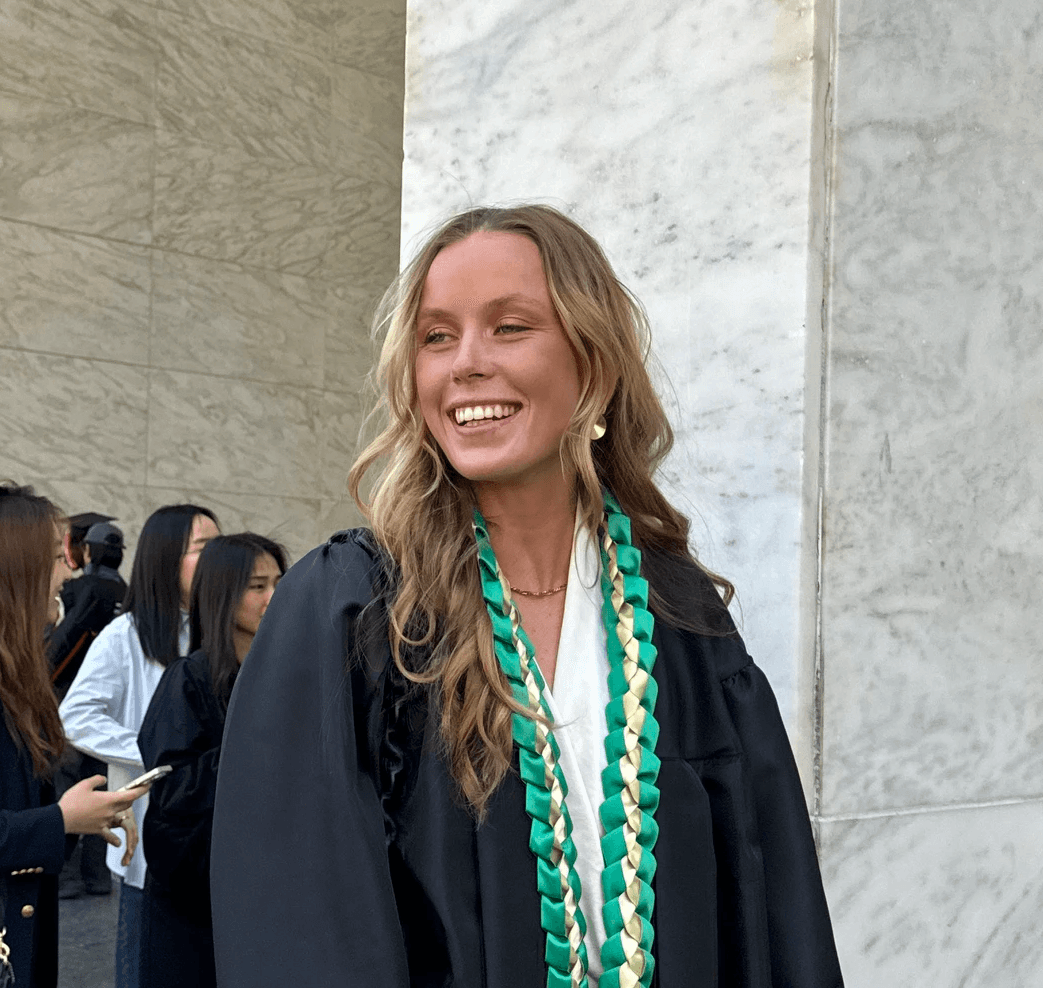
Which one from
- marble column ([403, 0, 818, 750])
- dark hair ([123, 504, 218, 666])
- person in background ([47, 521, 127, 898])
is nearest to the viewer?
marble column ([403, 0, 818, 750])

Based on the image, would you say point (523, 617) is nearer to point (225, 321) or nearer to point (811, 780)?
point (811, 780)

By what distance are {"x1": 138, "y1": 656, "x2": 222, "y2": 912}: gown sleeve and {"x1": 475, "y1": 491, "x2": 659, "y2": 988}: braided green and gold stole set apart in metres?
1.95

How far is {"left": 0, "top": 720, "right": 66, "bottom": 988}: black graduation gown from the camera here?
10.7 feet

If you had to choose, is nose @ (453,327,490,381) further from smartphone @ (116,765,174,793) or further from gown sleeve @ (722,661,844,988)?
smartphone @ (116,765,174,793)

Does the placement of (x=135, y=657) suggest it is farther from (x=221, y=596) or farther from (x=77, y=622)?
(x=77, y=622)

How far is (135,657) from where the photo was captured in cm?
465

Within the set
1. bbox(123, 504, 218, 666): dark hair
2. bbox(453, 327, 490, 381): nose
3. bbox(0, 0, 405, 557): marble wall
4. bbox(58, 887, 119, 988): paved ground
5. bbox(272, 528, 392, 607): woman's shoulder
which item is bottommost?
bbox(58, 887, 119, 988): paved ground

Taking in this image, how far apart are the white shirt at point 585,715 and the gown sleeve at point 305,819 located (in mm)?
273

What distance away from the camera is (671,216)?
2762 mm

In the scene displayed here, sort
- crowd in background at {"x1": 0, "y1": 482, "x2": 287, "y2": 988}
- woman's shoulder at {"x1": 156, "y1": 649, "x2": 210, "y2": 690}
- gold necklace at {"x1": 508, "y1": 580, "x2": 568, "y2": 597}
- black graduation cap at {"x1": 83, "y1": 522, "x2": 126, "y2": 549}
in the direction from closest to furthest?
gold necklace at {"x1": 508, "y1": 580, "x2": 568, "y2": 597}, crowd in background at {"x1": 0, "y1": 482, "x2": 287, "y2": 988}, woman's shoulder at {"x1": 156, "y1": 649, "x2": 210, "y2": 690}, black graduation cap at {"x1": 83, "y1": 522, "x2": 126, "y2": 549}

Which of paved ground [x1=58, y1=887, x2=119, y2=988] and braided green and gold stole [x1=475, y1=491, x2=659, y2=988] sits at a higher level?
braided green and gold stole [x1=475, y1=491, x2=659, y2=988]

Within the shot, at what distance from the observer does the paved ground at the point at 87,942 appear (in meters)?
5.53

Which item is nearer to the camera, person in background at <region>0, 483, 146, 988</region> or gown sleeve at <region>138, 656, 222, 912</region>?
person in background at <region>0, 483, 146, 988</region>

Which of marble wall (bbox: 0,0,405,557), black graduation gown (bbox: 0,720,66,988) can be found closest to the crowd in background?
black graduation gown (bbox: 0,720,66,988)
